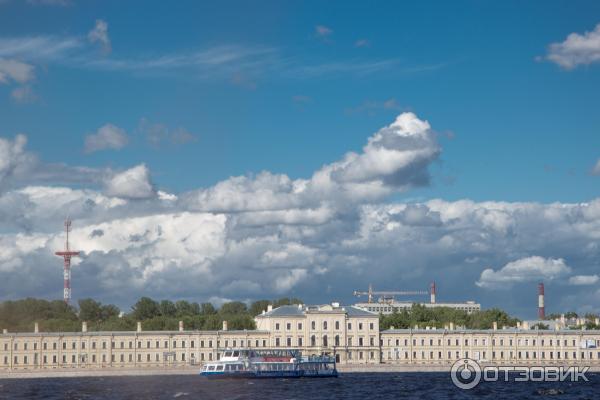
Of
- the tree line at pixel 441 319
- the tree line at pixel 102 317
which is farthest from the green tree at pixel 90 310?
the tree line at pixel 441 319

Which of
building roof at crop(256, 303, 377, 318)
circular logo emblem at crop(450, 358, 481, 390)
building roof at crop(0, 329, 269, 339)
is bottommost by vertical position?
circular logo emblem at crop(450, 358, 481, 390)

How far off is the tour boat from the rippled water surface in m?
3.05

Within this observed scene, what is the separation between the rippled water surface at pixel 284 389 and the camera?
96.6m

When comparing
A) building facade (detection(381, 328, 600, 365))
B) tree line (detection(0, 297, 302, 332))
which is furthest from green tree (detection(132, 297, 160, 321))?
building facade (detection(381, 328, 600, 365))

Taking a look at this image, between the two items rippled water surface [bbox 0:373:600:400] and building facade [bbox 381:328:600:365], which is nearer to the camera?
rippled water surface [bbox 0:373:600:400]

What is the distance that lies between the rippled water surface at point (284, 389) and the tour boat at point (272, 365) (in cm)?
305

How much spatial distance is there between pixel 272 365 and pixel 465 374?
79.3 feet

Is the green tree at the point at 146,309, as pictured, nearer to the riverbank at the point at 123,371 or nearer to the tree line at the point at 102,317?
the tree line at the point at 102,317

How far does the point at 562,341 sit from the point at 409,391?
236ft

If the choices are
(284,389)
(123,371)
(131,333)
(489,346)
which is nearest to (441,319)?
(489,346)

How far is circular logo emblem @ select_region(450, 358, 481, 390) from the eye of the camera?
116500mm

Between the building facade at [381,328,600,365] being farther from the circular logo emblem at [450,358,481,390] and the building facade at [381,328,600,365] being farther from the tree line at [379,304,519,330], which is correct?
the tree line at [379,304,519,330]

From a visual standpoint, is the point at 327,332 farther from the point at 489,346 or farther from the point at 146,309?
the point at 146,309

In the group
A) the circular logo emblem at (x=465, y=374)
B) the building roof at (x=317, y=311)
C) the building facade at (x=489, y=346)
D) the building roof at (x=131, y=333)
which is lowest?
the circular logo emblem at (x=465, y=374)
